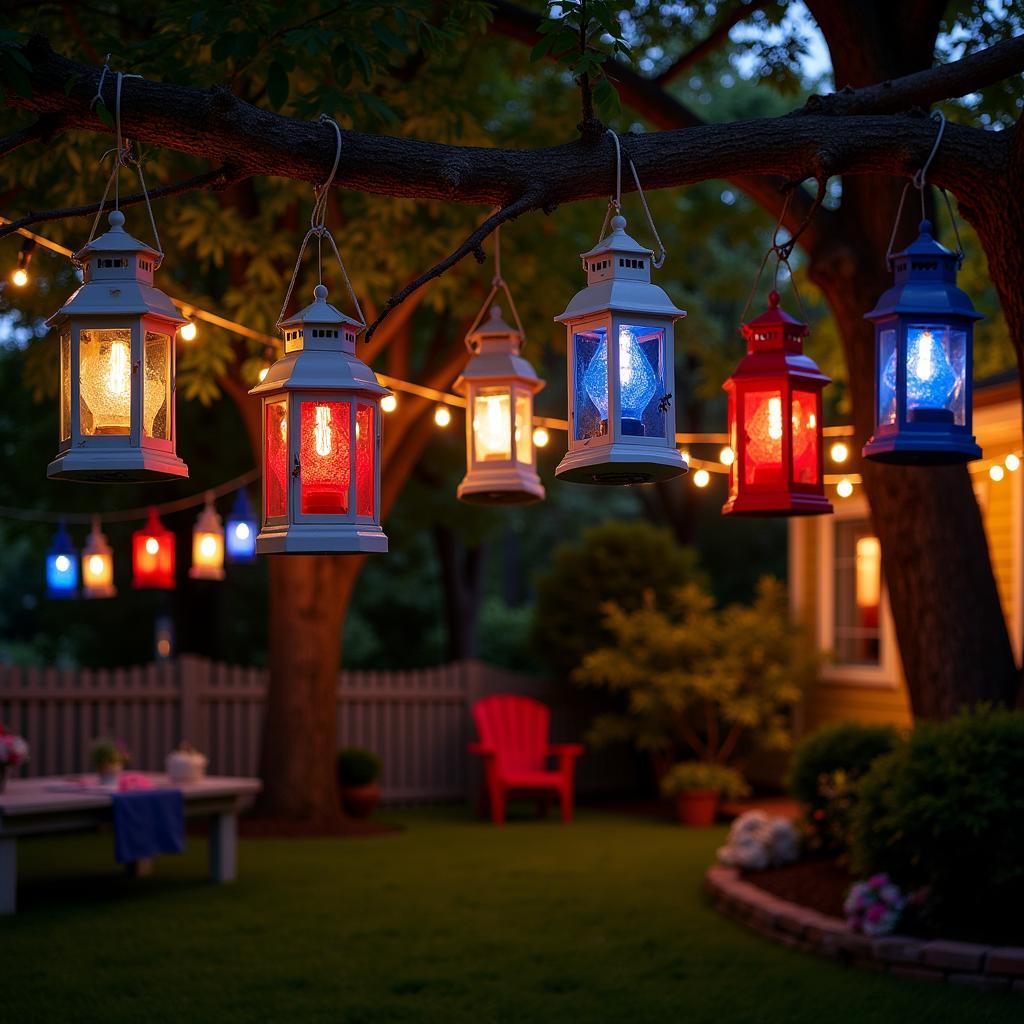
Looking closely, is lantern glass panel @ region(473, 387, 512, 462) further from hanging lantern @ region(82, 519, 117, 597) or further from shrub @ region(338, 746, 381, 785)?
shrub @ region(338, 746, 381, 785)

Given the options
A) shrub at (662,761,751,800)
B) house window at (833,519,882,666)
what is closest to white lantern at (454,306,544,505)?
shrub at (662,761,751,800)

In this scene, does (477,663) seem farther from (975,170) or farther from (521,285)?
(975,170)

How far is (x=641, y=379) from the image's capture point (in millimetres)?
3490

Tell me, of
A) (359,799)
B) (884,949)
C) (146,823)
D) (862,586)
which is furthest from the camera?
(862,586)

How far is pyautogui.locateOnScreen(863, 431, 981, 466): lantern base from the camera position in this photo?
3.52 m

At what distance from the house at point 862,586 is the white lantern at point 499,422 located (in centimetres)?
717

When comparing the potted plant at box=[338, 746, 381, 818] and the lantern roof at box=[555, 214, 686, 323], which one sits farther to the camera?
the potted plant at box=[338, 746, 381, 818]

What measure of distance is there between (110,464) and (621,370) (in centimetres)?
124

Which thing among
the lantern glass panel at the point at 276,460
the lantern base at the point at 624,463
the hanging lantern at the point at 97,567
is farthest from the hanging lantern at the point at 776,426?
the hanging lantern at the point at 97,567

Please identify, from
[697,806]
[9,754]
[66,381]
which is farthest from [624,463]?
[697,806]

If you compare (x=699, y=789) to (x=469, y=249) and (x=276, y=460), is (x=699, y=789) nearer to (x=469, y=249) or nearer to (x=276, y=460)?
(x=276, y=460)

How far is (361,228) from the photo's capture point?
9102 millimetres

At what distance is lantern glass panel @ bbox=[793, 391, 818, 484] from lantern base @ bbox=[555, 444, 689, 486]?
0.50 meters

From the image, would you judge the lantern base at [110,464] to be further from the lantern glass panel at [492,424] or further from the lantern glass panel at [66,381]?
the lantern glass panel at [492,424]
